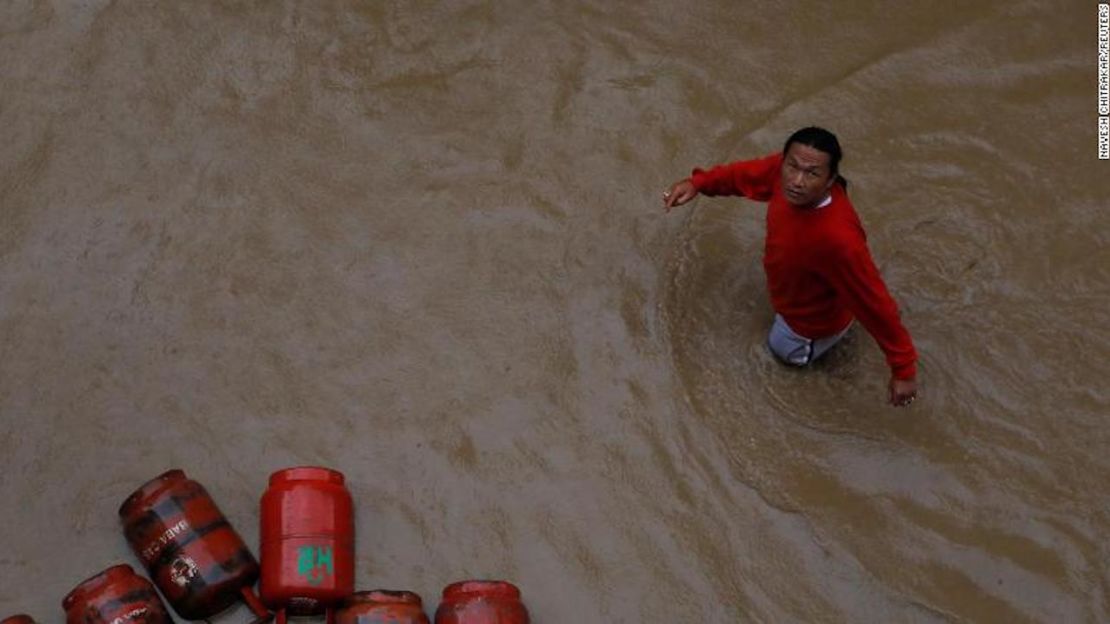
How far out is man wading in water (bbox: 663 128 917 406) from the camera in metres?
3.56

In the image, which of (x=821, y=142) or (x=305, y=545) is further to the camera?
(x=305, y=545)

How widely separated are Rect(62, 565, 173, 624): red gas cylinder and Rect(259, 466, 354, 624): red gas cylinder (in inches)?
12.7

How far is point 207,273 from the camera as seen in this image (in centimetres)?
456

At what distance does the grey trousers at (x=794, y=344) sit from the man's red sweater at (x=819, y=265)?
0.19ft

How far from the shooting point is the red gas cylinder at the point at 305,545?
3.84 m

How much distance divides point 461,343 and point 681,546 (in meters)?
0.99

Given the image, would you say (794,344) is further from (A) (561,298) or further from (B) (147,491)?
(B) (147,491)

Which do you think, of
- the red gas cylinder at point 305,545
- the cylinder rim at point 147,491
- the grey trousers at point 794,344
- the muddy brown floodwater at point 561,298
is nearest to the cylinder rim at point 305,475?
the red gas cylinder at point 305,545

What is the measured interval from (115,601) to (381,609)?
Answer: 76 cm

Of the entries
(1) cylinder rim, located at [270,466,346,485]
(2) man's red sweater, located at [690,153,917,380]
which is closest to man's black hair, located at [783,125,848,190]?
(2) man's red sweater, located at [690,153,917,380]

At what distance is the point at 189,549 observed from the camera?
389cm

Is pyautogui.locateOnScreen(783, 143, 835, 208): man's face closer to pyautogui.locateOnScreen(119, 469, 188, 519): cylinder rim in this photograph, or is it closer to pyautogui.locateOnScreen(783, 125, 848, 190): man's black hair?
pyautogui.locateOnScreen(783, 125, 848, 190): man's black hair

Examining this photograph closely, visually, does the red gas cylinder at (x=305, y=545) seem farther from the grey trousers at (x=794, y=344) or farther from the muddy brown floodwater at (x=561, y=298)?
the grey trousers at (x=794, y=344)

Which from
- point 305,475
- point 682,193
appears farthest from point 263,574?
point 682,193
